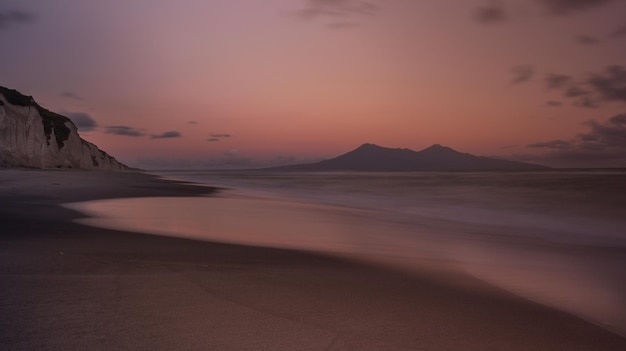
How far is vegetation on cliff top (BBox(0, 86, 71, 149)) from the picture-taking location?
58750 mm

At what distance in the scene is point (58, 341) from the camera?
10.9 ft

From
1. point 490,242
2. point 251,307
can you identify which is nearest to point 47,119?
point 490,242

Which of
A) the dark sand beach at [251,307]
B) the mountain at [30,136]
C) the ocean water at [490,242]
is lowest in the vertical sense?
the ocean water at [490,242]

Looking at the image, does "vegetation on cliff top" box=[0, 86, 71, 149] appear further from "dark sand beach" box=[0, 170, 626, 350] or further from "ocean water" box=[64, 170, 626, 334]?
"dark sand beach" box=[0, 170, 626, 350]

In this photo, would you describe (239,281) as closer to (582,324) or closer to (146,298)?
(146,298)

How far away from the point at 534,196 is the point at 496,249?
72.1ft

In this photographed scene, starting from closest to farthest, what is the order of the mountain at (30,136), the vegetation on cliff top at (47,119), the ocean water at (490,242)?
1. the ocean water at (490,242)
2. the mountain at (30,136)
3. the vegetation on cliff top at (47,119)

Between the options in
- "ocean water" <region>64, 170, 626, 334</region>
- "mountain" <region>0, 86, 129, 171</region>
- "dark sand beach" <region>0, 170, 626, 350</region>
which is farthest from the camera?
"mountain" <region>0, 86, 129, 171</region>

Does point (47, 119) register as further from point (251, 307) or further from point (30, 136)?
point (251, 307)

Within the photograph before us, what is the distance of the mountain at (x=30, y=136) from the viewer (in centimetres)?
5584

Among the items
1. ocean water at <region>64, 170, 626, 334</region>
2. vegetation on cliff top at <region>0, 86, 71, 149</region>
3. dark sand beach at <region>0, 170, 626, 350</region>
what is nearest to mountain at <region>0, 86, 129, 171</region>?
vegetation on cliff top at <region>0, 86, 71, 149</region>

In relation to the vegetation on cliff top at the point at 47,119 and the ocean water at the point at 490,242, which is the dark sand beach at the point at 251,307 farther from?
the vegetation on cliff top at the point at 47,119

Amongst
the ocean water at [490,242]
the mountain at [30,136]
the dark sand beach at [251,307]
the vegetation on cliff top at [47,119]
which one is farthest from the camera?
the vegetation on cliff top at [47,119]

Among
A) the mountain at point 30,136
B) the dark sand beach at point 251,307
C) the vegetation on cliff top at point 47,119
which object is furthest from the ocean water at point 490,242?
the vegetation on cliff top at point 47,119
